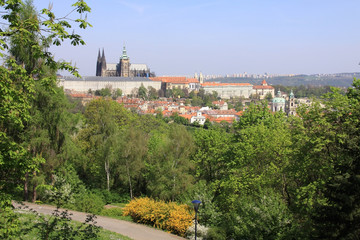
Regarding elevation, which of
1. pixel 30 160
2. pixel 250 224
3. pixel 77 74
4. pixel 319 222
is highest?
pixel 77 74

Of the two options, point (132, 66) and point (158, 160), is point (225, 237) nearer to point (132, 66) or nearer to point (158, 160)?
point (158, 160)

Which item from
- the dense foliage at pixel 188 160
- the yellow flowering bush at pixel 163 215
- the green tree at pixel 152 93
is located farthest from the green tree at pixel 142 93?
the yellow flowering bush at pixel 163 215

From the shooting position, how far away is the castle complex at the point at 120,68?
18050cm

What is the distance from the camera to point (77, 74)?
6340 millimetres

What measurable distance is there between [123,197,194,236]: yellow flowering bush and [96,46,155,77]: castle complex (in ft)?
540

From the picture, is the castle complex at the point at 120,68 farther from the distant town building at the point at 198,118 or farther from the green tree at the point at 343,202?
the green tree at the point at 343,202

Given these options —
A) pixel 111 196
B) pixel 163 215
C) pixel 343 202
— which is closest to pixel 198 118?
pixel 111 196

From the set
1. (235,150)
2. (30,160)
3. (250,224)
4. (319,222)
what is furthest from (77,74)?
(235,150)

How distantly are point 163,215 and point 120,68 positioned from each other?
169m

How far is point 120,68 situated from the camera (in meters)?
182

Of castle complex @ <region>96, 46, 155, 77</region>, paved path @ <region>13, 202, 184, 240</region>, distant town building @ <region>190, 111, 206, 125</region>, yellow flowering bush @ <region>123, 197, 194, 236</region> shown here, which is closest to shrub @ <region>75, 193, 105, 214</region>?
yellow flowering bush @ <region>123, 197, 194, 236</region>

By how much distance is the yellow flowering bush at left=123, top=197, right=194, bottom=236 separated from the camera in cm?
1741

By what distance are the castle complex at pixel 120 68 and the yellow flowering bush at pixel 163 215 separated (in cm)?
16452

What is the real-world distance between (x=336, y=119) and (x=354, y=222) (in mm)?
4565
